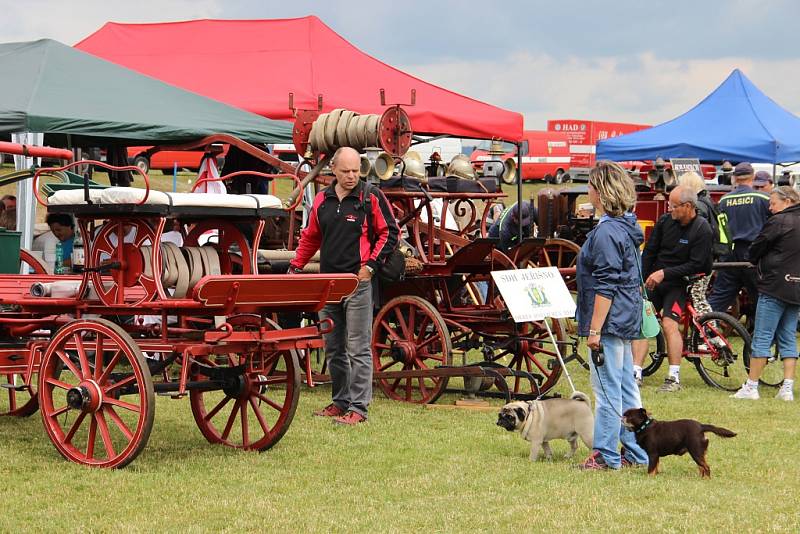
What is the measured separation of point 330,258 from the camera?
26.0 feet

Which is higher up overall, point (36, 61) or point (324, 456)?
point (36, 61)

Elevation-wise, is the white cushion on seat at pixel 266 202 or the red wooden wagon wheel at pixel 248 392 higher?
the white cushion on seat at pixel 266 202

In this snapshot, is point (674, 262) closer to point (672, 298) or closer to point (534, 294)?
point (672, 298)

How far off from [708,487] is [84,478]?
3298mm

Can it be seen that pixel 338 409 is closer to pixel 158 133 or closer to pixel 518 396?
pixel 518 396

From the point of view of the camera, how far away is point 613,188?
20.3 feet

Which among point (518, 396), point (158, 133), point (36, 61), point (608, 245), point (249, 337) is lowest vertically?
point (518, 396)

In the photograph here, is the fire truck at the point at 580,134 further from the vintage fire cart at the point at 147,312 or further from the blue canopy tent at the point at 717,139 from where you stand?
the vintage fire cart at the point at 147,312

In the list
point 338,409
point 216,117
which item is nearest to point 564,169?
point 216,117

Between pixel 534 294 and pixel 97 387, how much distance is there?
11.7 ft

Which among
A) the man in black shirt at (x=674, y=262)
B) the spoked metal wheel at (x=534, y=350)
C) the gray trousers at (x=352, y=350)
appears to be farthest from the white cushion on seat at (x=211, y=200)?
the man in black shirt at (x=674, y=262)

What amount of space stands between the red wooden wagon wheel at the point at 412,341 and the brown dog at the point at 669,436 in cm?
260

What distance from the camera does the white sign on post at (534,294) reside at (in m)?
8.39

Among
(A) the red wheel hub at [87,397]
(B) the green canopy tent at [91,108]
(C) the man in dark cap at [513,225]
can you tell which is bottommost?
(A) the red wheel hub at [87,397]
